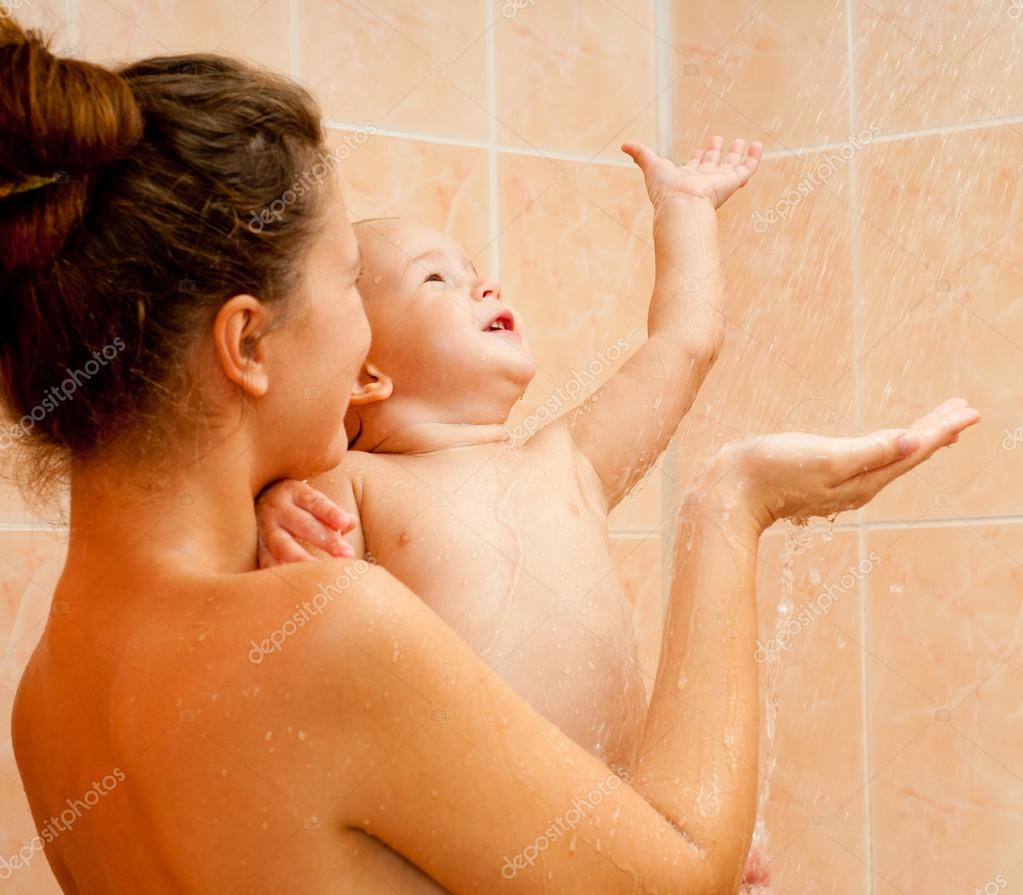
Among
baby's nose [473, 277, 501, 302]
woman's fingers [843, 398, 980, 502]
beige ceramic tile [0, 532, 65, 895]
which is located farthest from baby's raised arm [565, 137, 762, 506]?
beige ceramic tile [0, 532, 65, 895]

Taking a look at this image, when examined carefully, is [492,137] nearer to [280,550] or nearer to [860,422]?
[860,422]

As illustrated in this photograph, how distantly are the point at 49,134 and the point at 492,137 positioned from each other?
1209 mm

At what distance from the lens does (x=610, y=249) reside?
80.0 inches

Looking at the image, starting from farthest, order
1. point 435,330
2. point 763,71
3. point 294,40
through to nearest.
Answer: point 763,71 < point 294,40 < point 435,330

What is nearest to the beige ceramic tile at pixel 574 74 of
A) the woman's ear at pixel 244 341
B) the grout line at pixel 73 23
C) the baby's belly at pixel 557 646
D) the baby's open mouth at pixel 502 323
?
the grout line at pixel 73 23

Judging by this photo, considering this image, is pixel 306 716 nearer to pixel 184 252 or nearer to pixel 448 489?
pixel 184 252

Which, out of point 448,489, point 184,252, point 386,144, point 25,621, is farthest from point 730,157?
point 25,621

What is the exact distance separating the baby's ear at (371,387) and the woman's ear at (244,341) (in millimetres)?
419

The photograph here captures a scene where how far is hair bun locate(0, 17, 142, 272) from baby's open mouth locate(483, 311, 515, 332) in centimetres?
52

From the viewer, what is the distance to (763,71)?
6.46 feet

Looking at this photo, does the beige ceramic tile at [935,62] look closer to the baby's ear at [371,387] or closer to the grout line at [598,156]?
the grout line at [598,156]

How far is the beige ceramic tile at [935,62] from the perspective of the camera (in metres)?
1.79

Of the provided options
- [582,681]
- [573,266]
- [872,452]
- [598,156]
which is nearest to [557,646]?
[582,681]

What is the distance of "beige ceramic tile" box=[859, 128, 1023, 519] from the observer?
5.81ft
